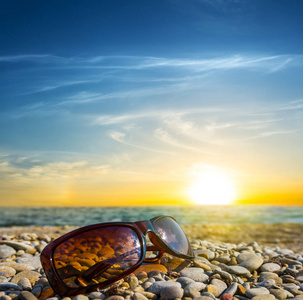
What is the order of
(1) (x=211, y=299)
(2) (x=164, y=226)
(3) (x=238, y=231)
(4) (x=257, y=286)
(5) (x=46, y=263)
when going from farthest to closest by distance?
(3) (x=238, y=231) < (2) (x=164, y=226) < (4) (x=257, y=286) < (5) (x=46, y=263) < (1) (x=211, y=299)

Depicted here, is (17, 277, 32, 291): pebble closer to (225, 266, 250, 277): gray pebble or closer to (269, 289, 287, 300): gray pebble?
(225, 266, 250, 277): gray pebble

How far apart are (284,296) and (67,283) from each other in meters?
1.98

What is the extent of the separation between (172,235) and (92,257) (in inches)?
42.4

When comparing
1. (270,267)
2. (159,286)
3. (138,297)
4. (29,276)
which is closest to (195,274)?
(159,286)

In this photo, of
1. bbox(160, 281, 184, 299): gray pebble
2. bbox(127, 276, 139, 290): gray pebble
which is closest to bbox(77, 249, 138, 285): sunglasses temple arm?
bbox(127, 276, 139, 290): gray pebble

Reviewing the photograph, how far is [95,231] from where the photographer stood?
3.18 meters

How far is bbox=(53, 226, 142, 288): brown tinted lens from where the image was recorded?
3.04m

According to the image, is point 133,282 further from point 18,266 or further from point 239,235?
point 239,235

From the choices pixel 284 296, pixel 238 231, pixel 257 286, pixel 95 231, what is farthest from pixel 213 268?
pixel 238 231

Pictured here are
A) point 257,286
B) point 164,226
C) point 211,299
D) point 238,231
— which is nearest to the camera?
point 211,299

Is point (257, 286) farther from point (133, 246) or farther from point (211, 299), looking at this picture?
point (133, 246)

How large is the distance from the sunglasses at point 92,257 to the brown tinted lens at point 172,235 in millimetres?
418

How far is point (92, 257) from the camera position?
3.09m

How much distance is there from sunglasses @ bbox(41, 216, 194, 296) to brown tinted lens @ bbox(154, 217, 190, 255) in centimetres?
42
